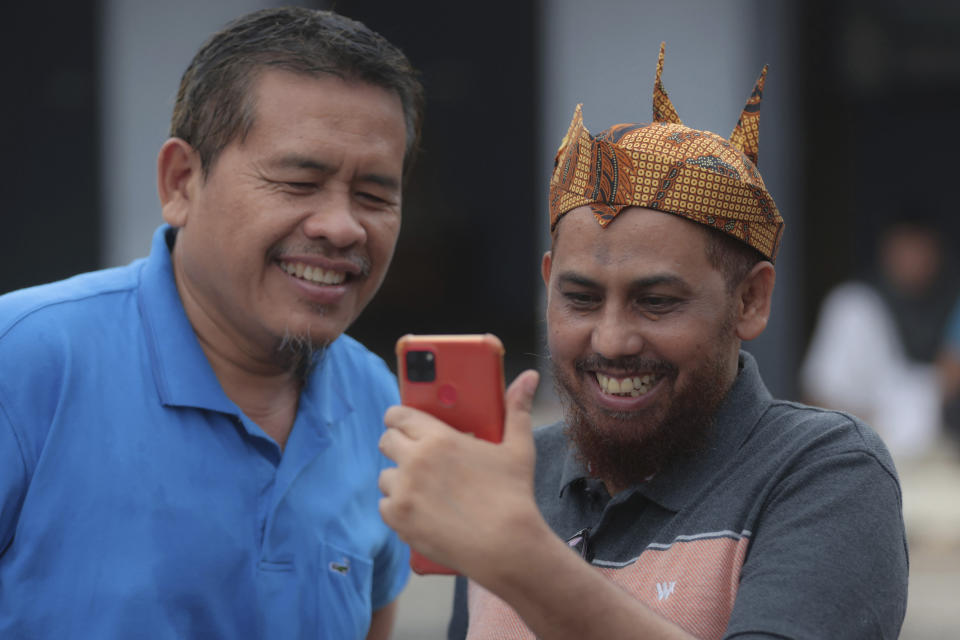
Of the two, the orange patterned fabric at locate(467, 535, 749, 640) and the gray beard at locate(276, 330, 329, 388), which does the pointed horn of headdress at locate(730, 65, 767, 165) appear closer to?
the orange patterned fabric at locate(467, 535, 749, 640)

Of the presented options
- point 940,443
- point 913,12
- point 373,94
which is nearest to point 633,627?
point 373,94

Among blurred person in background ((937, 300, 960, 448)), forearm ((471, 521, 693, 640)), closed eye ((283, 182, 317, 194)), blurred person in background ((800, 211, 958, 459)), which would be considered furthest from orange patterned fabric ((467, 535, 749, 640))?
blurred person in background ((937, 300, 960, 448))

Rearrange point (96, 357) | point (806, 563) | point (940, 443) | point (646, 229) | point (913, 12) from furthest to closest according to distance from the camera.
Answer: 1. point (913, 12)
2. point (940, 443)
3. point (96, 357)
4. point (646, 229)
5. point (806, 563)

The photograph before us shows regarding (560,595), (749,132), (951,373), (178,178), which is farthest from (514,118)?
(560,595)

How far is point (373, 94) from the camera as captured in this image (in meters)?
2.43

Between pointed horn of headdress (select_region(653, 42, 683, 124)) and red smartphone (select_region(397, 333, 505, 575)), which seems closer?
red smartphone (select_region(397, 333, 505, 575))

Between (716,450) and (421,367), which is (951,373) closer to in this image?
(716,450)

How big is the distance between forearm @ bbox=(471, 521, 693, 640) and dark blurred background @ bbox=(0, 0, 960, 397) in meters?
3.10

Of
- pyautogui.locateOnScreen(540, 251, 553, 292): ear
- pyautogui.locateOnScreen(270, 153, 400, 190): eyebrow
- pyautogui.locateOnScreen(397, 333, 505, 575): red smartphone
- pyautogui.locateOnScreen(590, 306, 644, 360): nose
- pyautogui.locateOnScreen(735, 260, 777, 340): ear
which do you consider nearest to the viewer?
pyautogui.locateOnScreen(397, 333, 505, 575): red smartphone

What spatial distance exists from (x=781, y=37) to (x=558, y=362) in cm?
632

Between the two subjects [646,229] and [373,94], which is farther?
[373,94]

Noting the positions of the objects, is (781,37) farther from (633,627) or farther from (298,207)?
(633,627)

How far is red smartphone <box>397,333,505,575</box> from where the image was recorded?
1.71 meters

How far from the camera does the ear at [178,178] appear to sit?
8.16 ft
